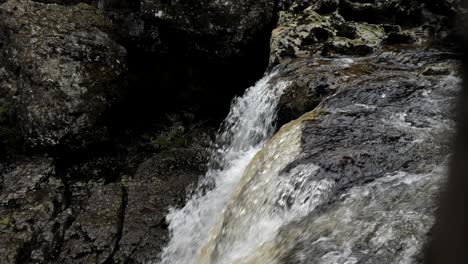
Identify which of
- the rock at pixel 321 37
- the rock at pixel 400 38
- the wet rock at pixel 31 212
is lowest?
the wet rock at pixel 31 212

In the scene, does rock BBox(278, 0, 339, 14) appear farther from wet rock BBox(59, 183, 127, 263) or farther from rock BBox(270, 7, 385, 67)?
wet rock BBox(59, 183, 127, 263)

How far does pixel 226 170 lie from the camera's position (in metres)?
7.33

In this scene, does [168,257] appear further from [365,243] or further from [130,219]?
[365,243]

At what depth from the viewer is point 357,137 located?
183 inches

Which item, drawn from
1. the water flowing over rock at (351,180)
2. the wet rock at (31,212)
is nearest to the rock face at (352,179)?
the water flowing over rock at (351,180)

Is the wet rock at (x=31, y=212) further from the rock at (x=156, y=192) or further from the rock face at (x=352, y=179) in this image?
the rock face at (x=352, y=179)

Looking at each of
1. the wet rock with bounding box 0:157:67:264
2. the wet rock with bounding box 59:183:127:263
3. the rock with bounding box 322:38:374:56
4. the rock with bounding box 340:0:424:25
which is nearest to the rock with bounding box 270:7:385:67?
the rock with bounding box 322:38:374:56

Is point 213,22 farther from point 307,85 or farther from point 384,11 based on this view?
point 307,85

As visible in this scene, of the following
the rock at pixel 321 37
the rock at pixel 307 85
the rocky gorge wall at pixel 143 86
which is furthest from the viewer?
the rock at pixel 321 37

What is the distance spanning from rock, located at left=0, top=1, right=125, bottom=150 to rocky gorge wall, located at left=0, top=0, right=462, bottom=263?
1.1 inches

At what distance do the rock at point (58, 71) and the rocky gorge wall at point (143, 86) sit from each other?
27 mm

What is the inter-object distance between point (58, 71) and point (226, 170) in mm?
4146

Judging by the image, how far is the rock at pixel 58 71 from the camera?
8805 mm

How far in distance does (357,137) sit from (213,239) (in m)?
2.03
